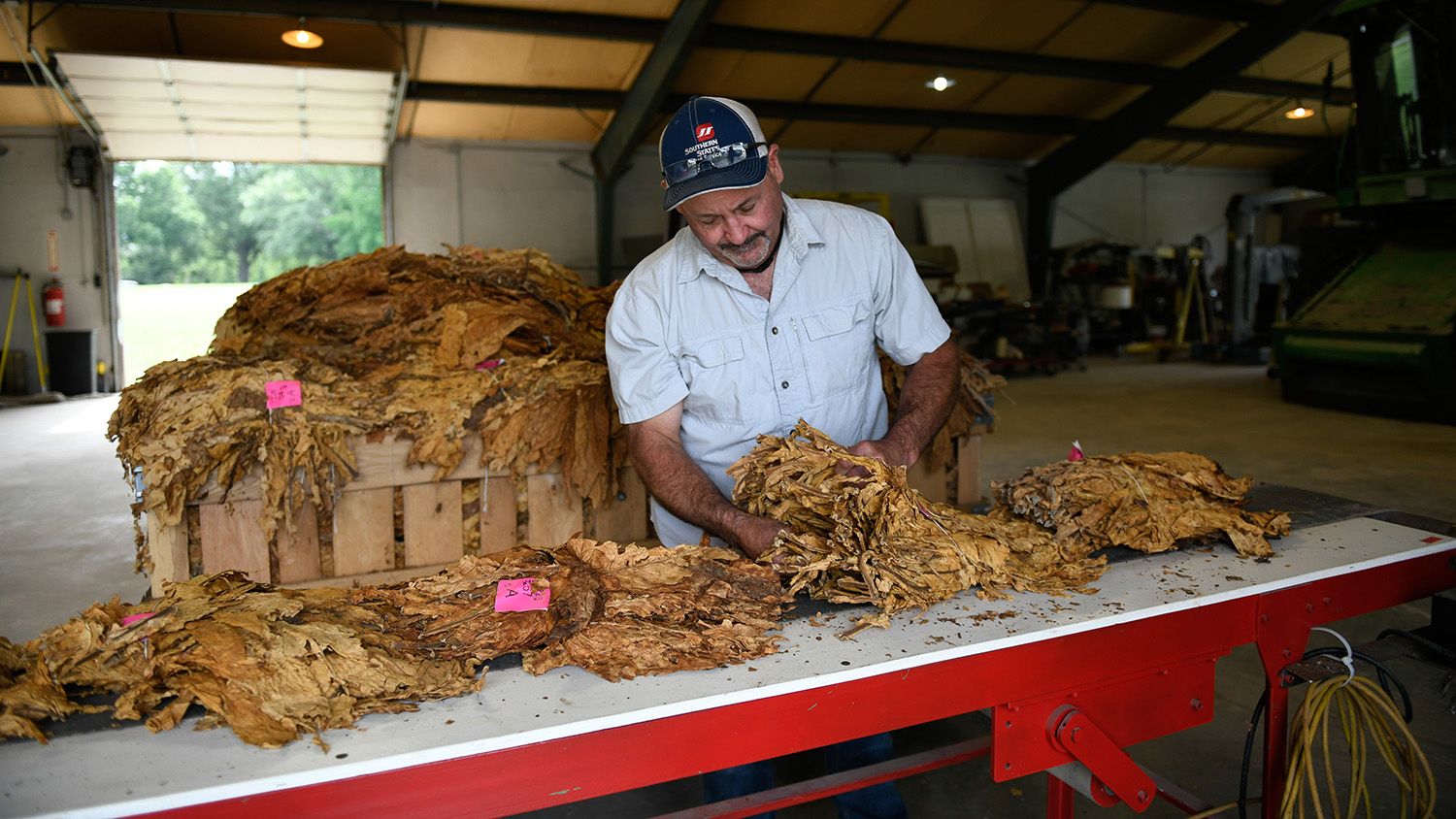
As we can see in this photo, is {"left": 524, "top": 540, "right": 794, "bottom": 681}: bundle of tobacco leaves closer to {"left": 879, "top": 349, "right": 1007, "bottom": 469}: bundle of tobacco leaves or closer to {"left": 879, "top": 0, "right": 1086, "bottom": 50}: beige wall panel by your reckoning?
{"left": 879, "top": 349, "right": 1007, "bottom": 469}: bundle of tobacco leaves

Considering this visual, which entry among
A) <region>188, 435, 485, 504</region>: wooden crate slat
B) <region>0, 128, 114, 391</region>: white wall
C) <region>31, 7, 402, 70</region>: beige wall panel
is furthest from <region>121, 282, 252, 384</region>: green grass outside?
<region>188, 435, 485, 504</region>: wooden crate slat

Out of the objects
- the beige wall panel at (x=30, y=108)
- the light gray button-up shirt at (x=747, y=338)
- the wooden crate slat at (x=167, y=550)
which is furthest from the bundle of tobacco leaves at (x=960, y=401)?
the beige wall panel at (x=30, y=108)

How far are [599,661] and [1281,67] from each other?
666 inches

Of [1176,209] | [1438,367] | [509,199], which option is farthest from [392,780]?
[1176,209]

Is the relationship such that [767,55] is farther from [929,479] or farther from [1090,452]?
[929,479]

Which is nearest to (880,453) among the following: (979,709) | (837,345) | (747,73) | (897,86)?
(837,345)

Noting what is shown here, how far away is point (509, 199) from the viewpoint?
47.0ft

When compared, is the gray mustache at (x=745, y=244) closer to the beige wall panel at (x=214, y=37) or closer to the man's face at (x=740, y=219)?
the man's face at (x=740, y=219)

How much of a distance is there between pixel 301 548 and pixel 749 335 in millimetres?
1762

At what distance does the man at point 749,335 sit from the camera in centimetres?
233

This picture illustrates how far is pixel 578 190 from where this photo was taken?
14656mm

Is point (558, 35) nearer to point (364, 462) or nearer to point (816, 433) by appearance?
point (364, 462)

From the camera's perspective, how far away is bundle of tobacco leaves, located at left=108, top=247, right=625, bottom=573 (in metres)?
2.95

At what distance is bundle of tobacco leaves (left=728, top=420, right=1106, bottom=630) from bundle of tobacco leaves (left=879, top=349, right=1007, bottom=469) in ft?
5.71
